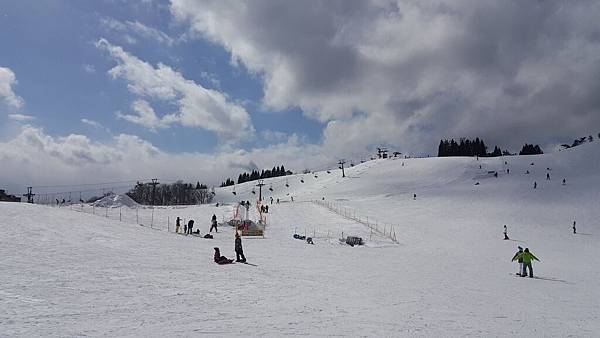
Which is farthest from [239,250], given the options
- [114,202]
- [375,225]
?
[114,202]

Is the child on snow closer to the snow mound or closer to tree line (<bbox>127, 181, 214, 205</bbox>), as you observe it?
the snow mound

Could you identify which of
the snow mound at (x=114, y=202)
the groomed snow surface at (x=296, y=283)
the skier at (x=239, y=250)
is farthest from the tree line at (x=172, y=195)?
the skier at (x=239, y=250)

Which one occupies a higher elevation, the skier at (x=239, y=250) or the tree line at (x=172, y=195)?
the tree line at (x=172, y=195)

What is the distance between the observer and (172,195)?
525ft

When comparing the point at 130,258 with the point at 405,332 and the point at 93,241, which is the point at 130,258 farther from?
the point at 405,332

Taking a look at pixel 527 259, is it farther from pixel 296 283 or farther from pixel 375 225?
pixel 375 225

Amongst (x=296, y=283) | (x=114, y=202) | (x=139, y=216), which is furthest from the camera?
(x=114, y=202)

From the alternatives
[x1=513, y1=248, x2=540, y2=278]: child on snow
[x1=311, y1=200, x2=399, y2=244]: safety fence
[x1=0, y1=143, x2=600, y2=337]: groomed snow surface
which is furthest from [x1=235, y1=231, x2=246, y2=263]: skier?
[x1=311, y1=200, x2=399, y2=244]: safety fence

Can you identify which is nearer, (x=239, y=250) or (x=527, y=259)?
(x=239, y=250)

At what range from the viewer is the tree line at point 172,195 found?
148 metres

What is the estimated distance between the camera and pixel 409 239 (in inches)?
1391

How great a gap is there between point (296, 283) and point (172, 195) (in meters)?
153

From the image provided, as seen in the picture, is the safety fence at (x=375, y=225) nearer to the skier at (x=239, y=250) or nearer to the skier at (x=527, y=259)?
the skier at (x=527, y=259)

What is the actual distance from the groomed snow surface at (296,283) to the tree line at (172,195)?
113 m
